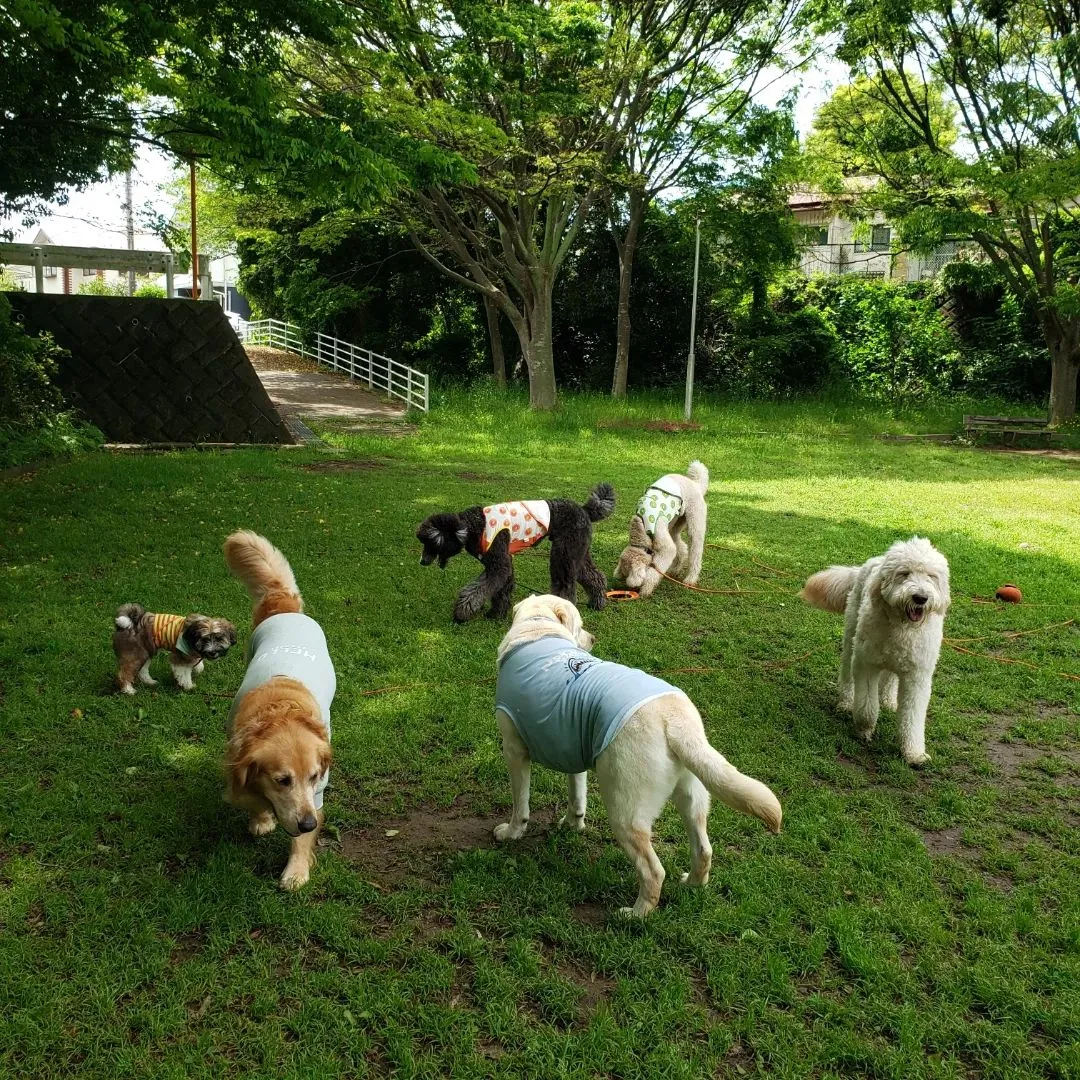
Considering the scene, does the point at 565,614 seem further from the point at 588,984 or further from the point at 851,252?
the point at 851,252

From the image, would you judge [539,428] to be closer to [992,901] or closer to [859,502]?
[859,502]

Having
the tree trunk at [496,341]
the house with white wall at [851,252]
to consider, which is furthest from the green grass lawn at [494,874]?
the house with white wall at [851,252]

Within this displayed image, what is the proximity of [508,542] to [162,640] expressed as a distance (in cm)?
268

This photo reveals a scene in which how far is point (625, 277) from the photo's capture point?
2242 cm

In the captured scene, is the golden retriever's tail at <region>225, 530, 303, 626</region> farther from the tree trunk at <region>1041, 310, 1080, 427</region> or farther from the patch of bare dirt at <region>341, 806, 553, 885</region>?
the tree trunk at <region>1041, 310, 1080, 427</region>

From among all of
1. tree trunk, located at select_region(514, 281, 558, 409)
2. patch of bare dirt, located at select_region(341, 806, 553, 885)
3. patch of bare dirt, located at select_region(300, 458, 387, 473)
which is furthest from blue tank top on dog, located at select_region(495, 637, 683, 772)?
tree trunk, located at select_region(514, 281, 558, 409)

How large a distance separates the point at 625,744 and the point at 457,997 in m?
1.03

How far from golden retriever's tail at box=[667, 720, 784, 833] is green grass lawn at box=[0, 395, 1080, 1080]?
0.59 meters

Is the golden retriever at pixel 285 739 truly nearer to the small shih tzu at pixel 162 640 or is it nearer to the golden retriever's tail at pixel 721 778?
the small shih tzu at pixel 162 640

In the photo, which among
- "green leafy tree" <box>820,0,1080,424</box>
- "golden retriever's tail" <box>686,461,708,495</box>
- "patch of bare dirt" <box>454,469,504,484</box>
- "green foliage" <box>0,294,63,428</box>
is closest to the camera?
"golden retriever's tail" <box>686,461,708,495</box>

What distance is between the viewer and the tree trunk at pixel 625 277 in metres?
21.7

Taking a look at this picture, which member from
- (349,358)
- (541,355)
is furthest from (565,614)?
(349,358)

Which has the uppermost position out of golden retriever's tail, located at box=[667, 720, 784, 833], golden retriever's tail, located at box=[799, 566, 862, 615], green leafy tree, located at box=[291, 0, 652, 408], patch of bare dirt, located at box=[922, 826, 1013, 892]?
green leafy tree, located at box=[291, 0, 652, 408]

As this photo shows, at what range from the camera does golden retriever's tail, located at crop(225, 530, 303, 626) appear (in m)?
4.43
